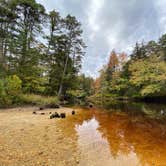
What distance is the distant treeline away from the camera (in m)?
24.0

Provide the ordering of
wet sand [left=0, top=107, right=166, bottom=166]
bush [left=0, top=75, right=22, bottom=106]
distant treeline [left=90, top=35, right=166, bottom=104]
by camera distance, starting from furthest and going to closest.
A: 1. distant treeline [left=90, top=35, right=166, bottom=104]
2. bush [left=0, top=75, right=22, bottom=106]
3. wet sand [left=0, top=107, right=166, bottom=166]

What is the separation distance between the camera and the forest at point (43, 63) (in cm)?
1747

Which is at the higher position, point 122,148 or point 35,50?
point 35,50

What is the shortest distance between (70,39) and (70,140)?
1982 cm

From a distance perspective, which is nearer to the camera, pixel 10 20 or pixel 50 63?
pixel 10 20

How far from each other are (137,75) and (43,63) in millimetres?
13819

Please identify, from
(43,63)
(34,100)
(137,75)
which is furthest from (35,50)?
(137,75)

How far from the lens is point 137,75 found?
88.0 feet

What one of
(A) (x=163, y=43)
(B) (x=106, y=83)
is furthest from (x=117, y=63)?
(A) (x=163, y=43)

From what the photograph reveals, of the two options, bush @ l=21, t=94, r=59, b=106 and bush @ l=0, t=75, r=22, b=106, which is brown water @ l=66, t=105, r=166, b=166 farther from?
bush @ l=21, t=94, r=59, b=106

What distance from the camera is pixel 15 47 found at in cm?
1756

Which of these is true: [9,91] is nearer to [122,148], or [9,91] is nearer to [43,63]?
[43,63]

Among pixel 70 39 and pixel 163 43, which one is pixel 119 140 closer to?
pixel 70 39

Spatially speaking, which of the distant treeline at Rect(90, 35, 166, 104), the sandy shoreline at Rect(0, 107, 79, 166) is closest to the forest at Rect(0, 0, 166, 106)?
the distant treeline at Rect(90, 35, 166, 104)
